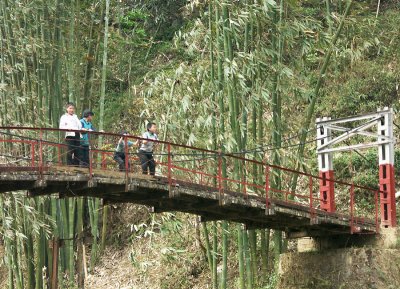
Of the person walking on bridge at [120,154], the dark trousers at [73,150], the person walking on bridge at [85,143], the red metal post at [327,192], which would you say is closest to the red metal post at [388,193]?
the red metal post at [327,192]

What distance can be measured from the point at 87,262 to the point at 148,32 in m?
7.66

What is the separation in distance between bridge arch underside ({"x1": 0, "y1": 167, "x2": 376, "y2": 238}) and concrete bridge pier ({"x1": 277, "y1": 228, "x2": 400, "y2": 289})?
0.74ft

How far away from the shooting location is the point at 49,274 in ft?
55.5

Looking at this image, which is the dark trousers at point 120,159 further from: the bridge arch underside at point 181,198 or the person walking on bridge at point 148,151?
the bridge arch underside at point 181,198

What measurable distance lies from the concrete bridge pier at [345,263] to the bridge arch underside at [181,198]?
0.74ft

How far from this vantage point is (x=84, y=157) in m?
11.8

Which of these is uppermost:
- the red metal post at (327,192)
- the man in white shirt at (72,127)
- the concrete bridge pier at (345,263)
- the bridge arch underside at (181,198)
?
the man in white shirt at (72,127)

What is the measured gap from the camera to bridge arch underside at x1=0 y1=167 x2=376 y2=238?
35.8 feet

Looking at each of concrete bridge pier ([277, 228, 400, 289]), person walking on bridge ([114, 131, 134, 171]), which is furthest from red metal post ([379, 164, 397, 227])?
person walking on bridge ([114, 131, 134, 171])

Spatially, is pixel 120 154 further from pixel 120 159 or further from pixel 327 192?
pixel 327 192

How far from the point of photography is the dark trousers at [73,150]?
1156 centimetres

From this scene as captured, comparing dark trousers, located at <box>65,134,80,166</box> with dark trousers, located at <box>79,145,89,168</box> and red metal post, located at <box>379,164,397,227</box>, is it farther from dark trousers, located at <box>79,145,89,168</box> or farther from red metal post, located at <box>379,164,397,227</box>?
red metal post, located at <box>379,164,397,227</box>

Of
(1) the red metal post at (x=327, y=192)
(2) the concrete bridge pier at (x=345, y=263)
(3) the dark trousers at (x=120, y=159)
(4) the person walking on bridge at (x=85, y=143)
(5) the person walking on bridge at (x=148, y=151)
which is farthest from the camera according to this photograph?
(1) the red metal post at (x=327, y=192)

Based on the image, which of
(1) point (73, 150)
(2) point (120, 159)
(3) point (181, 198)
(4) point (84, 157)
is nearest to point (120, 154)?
(2) point (120, 159)
